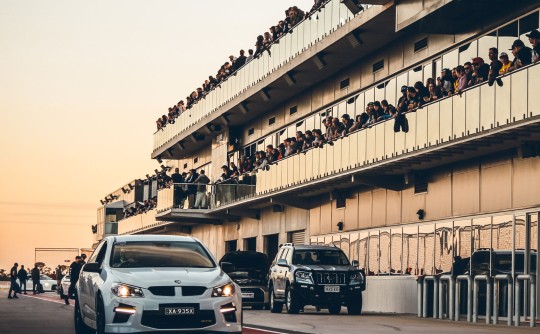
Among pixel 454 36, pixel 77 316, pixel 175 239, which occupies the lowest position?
pixel 77 316

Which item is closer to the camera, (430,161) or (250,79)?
(430,161)

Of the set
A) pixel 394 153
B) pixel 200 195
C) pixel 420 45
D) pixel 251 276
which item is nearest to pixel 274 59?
pixel 200 195

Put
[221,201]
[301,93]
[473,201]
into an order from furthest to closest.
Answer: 1. [221,201]
2. [301,93]
3. [473,201]

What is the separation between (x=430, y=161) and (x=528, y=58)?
8.10m

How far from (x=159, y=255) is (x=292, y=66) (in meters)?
28.8

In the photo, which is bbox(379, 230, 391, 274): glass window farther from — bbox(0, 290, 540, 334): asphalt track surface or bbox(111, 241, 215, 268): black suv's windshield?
bbox(111, 241, 215, 268): black suv's windshield

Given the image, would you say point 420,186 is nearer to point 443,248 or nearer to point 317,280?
point 443,248

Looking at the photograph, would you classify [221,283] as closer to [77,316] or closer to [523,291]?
[77,316]

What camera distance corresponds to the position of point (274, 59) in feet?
157

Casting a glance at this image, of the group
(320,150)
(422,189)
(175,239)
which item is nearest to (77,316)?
(175,239)

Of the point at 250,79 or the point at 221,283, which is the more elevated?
the point at 250,79

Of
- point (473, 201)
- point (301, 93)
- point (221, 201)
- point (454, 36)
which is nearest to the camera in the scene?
point (473, 201)

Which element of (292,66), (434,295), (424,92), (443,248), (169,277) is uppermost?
(292,66)

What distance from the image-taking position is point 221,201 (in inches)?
2125
